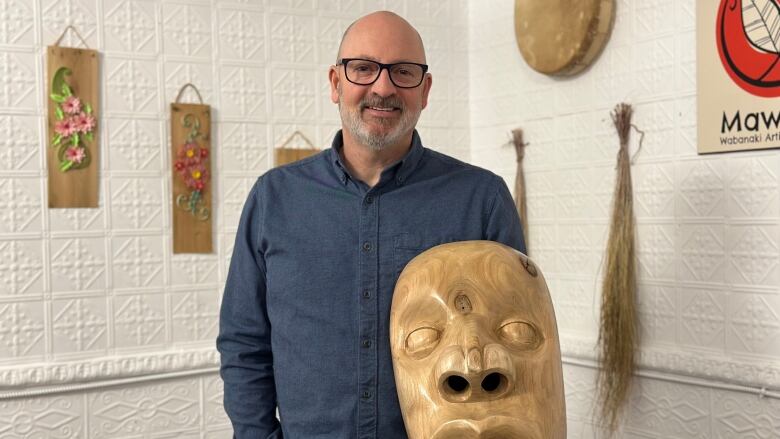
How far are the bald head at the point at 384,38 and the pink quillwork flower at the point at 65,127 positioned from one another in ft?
4.51

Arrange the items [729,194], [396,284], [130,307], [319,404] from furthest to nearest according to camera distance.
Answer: [130,307] < [729,194] < [319,404] < [396,284]

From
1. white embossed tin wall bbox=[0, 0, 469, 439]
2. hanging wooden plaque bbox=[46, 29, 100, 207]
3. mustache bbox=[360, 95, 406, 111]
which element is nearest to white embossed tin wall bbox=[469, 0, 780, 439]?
white embossed tin wall bbox=[0, 0, 469, 439]

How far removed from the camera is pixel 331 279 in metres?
1.73

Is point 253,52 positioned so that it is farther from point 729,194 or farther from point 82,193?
point 729,194

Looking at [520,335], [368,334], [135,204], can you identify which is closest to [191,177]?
[135,204]

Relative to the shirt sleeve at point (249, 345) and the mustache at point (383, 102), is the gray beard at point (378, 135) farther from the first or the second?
the shirt sleeve at point (249, 345)

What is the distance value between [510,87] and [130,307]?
5.37 feet

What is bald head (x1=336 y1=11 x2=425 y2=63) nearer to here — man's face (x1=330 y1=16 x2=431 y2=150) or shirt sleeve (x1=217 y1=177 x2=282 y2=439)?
man's face (x1=330 y1=16 x2=431 y2=150)

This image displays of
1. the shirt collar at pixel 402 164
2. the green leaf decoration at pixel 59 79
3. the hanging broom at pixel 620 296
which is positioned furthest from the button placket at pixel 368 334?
the green leaf decoration at pixel 59 79

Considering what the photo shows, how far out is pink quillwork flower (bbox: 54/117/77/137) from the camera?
2697 millimetres

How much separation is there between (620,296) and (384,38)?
1.39 metres

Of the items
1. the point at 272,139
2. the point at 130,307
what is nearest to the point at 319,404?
the point at 130,307

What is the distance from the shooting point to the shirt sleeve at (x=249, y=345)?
1782mm

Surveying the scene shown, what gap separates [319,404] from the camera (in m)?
1.71
